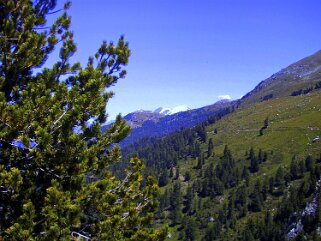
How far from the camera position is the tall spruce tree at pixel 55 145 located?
37.0ft

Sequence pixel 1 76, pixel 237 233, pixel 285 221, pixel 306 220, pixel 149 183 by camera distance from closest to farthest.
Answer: pixel 1 76, pixel 149 183, pixel 306 220, pixel 285 221, pixel 237 233

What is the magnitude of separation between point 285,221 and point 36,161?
174037mm

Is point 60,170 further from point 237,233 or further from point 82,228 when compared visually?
point 237,233

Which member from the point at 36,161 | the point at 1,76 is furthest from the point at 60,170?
the point at 1,76

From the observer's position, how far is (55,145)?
40.1 ft

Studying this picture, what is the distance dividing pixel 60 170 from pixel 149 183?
4649mm

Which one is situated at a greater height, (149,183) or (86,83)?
(86,83)

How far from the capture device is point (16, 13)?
1366 centimetres

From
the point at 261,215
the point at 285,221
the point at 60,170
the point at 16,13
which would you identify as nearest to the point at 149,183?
the point at 60,170

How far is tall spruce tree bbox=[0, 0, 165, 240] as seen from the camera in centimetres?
1127

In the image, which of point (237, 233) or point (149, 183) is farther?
point (237, 233)

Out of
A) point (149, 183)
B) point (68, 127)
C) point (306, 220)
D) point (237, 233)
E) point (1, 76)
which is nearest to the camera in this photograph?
point (68, 127)

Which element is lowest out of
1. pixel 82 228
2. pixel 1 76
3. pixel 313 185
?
pixel 313 185

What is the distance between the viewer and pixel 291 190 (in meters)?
194
